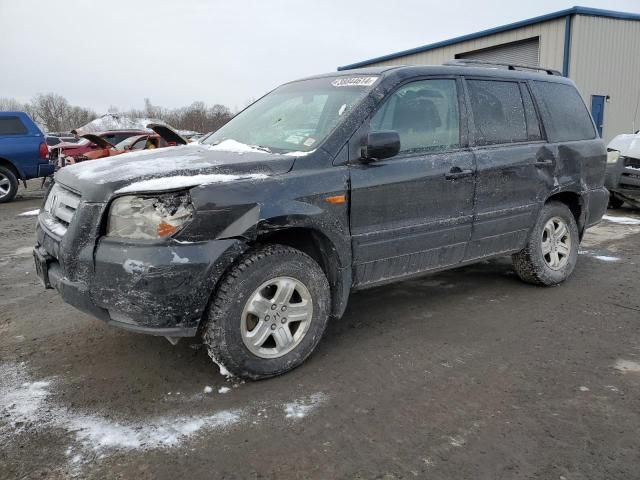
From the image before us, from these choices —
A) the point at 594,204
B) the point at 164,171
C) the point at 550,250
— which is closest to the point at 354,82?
the point at 164,171

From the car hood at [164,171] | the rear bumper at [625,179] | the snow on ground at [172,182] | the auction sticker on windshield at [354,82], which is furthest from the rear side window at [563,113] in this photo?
the rear bumper at [625,179]

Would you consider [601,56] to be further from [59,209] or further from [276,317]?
[59,209]

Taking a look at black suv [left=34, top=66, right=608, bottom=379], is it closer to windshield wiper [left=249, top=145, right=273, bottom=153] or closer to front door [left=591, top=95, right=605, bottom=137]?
windshield wiper [left=249, top=145, right=273, bottom=153]

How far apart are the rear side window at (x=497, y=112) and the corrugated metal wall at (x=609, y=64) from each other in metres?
11.7

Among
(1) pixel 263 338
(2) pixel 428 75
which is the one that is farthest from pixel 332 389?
(2) pixel 428 75

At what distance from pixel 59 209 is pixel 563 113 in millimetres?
4222

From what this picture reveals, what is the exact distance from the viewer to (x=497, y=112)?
432 cm

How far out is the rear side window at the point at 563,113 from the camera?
185 inches

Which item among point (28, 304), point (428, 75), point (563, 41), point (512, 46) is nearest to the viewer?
point (428, 75)

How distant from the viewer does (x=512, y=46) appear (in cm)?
1638

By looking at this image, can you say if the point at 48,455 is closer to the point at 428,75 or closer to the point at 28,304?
the point at 28,304

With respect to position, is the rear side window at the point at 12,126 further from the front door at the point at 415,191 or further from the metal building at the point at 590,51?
the metal building at the point at 590,51

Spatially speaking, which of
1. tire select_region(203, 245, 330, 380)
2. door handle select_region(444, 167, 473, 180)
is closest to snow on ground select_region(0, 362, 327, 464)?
tire select_region(203, 245, 330, 380)

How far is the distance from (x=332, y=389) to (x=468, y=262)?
174 centimetres
